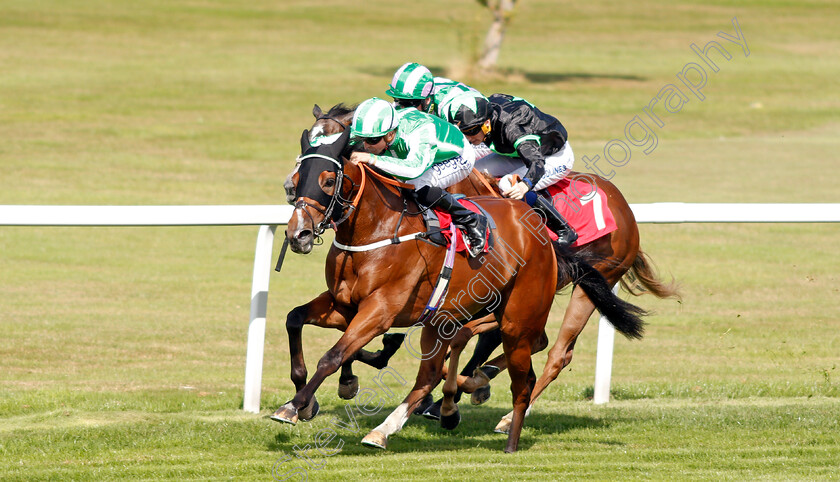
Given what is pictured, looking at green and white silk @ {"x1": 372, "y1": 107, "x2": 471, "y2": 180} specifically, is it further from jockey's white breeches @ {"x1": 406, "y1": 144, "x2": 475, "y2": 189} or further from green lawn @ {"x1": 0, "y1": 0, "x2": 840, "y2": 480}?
green lawn @ {"x1": 0, "y1": 0, "x2": 840, "y2": 480}

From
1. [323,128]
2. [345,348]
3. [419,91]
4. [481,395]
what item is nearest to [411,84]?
[419,91]

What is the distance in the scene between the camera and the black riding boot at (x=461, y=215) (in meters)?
5.44

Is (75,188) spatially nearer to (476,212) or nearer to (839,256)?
(839,256)

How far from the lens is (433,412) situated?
638 cm

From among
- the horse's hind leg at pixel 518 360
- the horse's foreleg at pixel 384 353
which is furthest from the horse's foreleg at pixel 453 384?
the horse's hind leg at pixel 518 360

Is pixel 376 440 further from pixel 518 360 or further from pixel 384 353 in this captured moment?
pixel 518 360

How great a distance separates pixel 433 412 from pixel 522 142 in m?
1.67

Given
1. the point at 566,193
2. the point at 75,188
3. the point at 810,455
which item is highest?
the point at 75,188

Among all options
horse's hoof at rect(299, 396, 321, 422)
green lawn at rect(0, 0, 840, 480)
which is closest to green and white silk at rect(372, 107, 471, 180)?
horse's hoof at rect(299, 396, 321, 422)

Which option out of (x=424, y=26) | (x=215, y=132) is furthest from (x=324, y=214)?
(x=424, y=26)

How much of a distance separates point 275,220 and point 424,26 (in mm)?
37063

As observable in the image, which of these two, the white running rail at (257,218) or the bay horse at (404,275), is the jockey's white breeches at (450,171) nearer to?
the bay horse at (404,275)

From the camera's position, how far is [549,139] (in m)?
6.50

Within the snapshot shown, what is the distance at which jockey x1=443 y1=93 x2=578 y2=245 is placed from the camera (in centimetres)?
614
